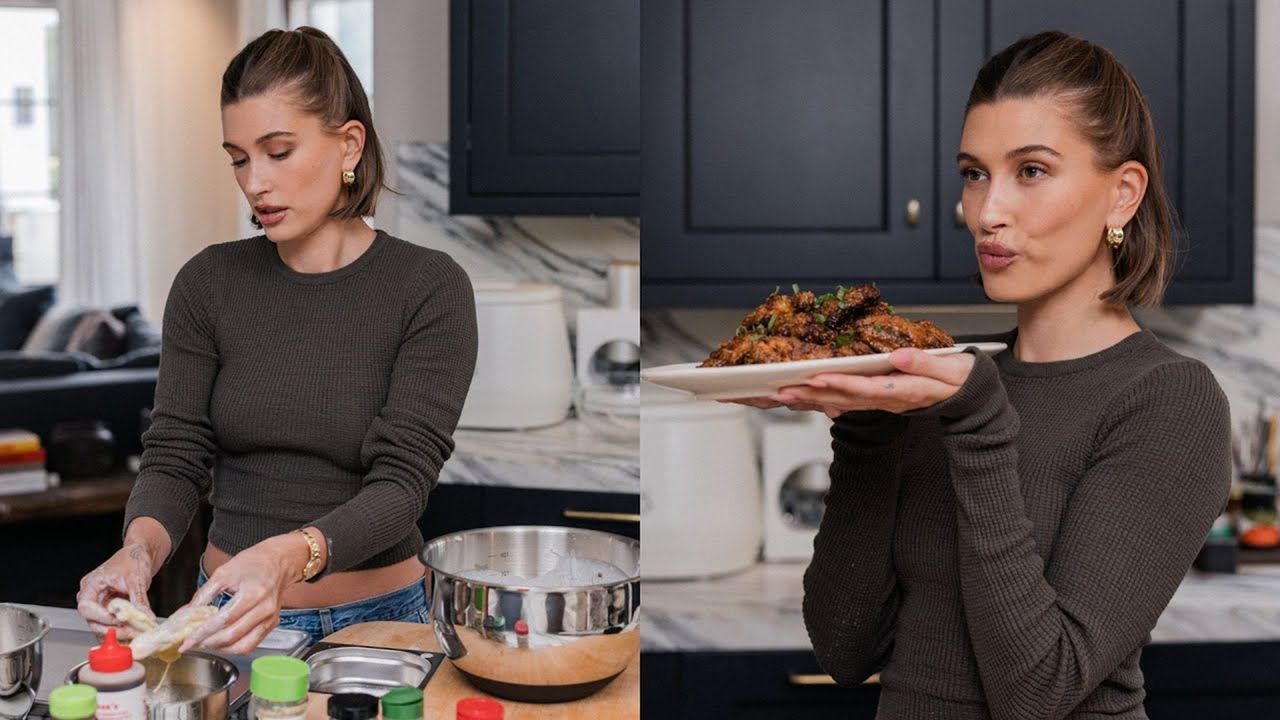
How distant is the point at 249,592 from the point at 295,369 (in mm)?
226

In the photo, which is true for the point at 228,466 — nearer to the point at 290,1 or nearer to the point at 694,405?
the point at 290,1

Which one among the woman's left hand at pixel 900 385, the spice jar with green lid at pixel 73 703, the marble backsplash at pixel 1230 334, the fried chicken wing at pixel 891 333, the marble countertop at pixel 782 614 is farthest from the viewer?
the marble backsplash at pixel 1230 334

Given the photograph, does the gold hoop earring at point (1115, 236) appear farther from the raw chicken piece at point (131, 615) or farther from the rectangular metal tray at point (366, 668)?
the raw chicken piece at point (131, 615)

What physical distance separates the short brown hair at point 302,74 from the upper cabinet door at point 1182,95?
134 centimetres

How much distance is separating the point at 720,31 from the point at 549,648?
141 centimetres

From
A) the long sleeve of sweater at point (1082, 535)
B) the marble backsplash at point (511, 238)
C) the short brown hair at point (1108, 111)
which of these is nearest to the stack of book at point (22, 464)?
the marble backsplash at point (511, 238)

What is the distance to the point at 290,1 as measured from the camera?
1.18 meters

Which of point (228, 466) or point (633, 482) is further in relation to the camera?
point (633, 482)

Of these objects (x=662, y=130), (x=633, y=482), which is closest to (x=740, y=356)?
(x=633, y=482)

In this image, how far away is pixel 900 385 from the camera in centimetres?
106

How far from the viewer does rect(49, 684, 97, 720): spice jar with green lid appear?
3.11ft

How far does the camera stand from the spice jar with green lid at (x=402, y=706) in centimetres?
102

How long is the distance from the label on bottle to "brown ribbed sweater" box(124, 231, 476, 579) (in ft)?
0.74

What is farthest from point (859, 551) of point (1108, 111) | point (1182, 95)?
point (1182, 95)
